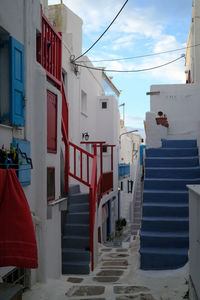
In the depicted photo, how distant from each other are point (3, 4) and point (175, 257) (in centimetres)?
511

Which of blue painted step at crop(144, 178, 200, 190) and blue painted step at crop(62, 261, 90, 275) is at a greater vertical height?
blue painted step at crop(144, 178, 200, 190)

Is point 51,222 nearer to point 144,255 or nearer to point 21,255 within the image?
point 144,255

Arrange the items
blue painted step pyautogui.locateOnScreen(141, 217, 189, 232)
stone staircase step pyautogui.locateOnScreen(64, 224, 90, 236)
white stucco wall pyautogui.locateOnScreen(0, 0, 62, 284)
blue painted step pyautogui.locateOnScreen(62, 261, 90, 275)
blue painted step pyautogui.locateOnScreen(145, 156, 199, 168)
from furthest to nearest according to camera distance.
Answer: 1. blue painted step pyautogui.locateOnScreen(145, 156, 199, 168)
2. stone staircase step pyautogui.locateOnScreen(64, 224, 90, 236)
3. blue painted step pyautogui.locateOnScreen(62, 261, 90, 275)
4. blue painted step pyautogui.locateOnScreen(141, 217, 189, 232)
5. white stucco wall pyautogui.locateOnScreen(0, 0, 62, 284)

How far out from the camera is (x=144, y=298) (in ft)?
16.3

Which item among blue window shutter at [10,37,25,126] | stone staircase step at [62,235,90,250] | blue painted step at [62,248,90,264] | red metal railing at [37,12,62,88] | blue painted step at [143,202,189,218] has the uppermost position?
red metal railing at [37,12,62,88]

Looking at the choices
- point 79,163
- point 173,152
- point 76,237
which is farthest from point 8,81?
point 79,163

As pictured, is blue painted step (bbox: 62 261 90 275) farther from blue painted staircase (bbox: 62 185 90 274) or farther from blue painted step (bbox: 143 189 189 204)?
blue painted step (bbox: 143 189 189 204)

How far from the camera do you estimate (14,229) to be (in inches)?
147

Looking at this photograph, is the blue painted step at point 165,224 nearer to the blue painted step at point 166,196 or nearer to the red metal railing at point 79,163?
the blue painted step at point 166,196

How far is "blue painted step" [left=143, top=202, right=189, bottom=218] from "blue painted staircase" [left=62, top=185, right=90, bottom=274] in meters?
1.57

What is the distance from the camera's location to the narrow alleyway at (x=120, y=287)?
5.08 metres

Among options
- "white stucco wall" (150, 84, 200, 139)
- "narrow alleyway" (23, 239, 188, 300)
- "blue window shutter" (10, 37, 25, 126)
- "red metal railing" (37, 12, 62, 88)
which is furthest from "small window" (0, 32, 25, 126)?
"white stucco wall" (150, 84, 200, 139)

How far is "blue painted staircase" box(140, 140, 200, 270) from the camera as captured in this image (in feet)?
21.7

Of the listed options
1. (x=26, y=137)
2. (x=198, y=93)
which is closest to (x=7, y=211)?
(x=26, y=137)
